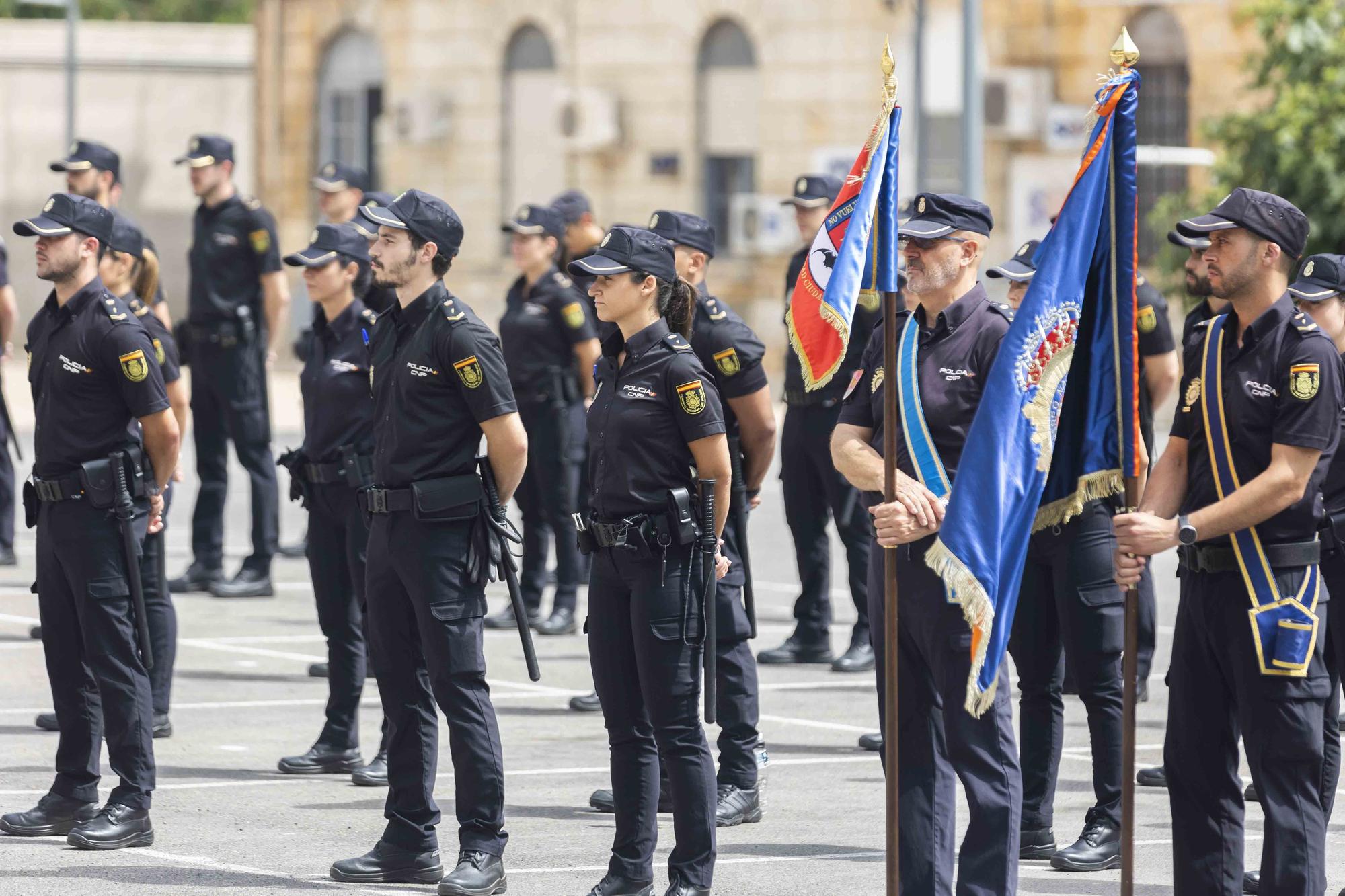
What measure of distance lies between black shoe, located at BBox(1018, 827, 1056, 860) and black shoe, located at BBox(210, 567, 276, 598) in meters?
6.97

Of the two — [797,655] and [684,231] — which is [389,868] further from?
[797,655]

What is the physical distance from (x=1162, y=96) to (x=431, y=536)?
22.9m

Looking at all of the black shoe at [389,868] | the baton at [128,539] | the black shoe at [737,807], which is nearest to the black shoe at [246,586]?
the baton at [128,539]

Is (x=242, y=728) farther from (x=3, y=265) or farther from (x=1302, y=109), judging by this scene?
(x=1302, y=109)

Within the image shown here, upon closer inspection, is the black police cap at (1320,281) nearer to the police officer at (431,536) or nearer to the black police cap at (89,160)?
the police officer at (431,536)

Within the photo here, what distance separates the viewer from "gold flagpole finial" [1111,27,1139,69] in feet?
19.8

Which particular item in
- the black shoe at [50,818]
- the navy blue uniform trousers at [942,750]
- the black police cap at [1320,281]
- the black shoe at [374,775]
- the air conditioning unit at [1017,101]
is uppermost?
the air conditioning unit at [1017,101]

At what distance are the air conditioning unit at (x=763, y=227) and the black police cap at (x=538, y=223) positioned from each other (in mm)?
18634

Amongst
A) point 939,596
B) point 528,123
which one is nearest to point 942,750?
point 939,596

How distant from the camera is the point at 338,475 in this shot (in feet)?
30.7

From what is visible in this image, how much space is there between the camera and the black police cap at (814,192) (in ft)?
36.9

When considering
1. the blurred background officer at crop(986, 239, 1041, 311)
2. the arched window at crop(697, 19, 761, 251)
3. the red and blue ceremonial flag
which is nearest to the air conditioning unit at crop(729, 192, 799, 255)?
the arched window at crop(697, 19, 761, 251)

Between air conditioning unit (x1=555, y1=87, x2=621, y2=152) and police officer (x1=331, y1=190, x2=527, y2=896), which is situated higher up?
air conditioning unit (x1=555, y1=87, x2=621, y2=152)

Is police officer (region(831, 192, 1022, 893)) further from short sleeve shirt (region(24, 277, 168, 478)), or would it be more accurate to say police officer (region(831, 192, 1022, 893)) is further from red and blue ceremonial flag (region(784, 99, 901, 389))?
short sleeve shirt (region(24, 277, 168, 478))
